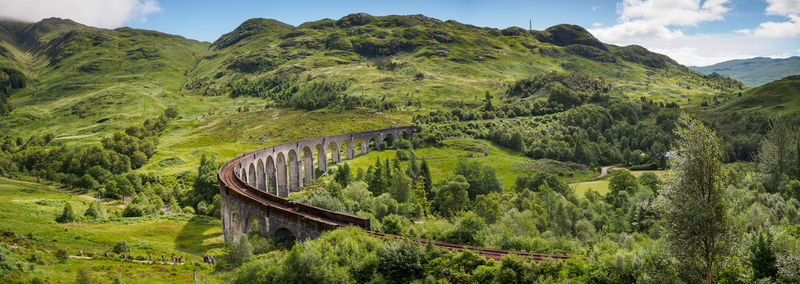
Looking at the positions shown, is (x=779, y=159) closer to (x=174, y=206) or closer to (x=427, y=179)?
(x=427, y=179)

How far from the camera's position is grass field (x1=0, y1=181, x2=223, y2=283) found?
35188 mm

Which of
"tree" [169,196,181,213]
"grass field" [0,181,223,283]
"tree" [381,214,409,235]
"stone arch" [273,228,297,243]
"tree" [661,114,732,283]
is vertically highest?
"tree" [661,114,732,283]

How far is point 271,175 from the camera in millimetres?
82188

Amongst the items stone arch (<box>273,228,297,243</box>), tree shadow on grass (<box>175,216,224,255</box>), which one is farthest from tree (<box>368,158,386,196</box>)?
stone arch (<box>273,228,297,243</box>)

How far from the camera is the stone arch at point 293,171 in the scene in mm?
88000

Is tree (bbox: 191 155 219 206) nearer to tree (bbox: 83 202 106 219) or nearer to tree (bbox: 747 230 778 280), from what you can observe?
tree (bbox: 83 202 106 219)

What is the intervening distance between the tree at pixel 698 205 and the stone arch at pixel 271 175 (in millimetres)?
72012

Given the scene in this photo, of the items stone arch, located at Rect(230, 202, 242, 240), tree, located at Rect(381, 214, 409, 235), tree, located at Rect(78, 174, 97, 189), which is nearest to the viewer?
tree, located at Rect(381, 214, 409, 235)

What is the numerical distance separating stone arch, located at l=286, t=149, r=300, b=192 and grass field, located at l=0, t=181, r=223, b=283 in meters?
25.2

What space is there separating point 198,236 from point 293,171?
34.4 m

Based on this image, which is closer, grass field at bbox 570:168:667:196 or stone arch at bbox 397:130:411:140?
grass field at bbox 570:168:667:196

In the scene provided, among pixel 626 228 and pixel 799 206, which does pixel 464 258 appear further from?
pixel 799 206

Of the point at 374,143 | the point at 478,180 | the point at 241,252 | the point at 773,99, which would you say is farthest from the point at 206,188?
the point at 773,99

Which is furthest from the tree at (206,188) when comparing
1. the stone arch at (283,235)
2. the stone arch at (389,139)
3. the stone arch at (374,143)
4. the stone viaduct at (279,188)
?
the stone arch at (389,139)
